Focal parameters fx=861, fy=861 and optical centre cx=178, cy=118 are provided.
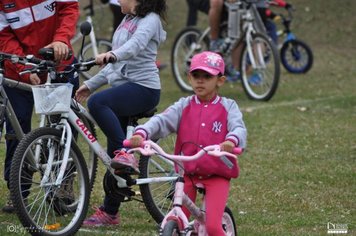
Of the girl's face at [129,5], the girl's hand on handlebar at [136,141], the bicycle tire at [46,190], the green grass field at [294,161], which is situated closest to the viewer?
the girl's hand on handlebar at [136,141]

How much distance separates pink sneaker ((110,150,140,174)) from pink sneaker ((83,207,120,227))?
0.46 m

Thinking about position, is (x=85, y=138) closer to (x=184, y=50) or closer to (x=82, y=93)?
(x=82, y=93)

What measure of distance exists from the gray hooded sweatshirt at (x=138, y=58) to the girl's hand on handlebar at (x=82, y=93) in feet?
0.09

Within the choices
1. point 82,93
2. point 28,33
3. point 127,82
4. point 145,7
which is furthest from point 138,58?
point 28,33

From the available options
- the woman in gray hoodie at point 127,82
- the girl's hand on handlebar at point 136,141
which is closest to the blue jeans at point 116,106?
the woman in gray hoodie at point 127,82

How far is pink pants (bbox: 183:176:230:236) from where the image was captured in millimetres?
4609

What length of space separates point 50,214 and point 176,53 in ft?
22.8

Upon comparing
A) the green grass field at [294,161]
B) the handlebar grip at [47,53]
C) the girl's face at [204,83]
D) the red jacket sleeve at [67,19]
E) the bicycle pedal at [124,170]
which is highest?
the red jacket sleeve at [67,19]

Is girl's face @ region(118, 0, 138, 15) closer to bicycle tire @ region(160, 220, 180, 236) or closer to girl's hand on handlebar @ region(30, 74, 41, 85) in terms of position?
girl's hand on handlebar @ region(30, 74, 41, 85)

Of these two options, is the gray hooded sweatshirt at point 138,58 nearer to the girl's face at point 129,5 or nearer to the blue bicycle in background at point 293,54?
the girl's face at point 129,5

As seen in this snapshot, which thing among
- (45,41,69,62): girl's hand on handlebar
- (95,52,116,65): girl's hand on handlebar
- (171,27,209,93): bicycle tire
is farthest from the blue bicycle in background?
(95,52,116,65): girl's hand on handlebar

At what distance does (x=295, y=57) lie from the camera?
1335 centimetres

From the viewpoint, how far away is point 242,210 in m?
6.24

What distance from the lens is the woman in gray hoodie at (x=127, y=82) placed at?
18.0 feet
